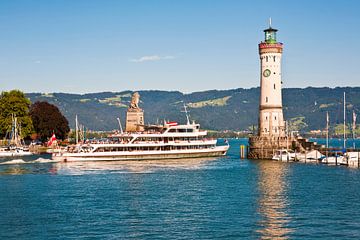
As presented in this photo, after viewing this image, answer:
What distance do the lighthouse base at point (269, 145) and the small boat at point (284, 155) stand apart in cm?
117

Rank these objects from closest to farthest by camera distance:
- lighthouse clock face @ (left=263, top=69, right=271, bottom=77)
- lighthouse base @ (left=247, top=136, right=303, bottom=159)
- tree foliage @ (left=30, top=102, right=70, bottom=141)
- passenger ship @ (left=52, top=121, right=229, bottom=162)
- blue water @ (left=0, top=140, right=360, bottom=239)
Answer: blue water @ (left=0, top=140, right=360, bottom=239) < lighthouse clock face @ (left=263, top=69, right=271, bottom=77) < lighthouse base @ (left=247, top=136, right=303, bottom=159) < passenger ship @ (left=52, top=121, right=229, bottom=162) < tree foliage @ (left=30, top=102, right=70, bottom=141)

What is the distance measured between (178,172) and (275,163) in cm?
2027

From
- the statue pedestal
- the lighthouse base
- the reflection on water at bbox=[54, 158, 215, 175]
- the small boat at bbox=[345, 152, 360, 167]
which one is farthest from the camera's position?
the statue pedestal

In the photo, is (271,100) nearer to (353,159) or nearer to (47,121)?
(353,159)

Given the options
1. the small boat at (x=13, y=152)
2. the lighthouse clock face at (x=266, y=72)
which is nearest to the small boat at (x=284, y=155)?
the lighthouse clock face at (x=266, y=72)

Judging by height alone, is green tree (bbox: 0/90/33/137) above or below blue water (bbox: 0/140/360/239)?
above

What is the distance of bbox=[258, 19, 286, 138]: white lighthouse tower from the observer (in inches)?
4424

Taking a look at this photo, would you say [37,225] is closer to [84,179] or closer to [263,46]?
[84,179]

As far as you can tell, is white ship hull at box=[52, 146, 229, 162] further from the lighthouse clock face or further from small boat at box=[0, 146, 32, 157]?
small boat at box=[0, 146, 32, 157]

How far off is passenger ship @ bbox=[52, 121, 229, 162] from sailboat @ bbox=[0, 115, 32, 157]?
26.3 meters

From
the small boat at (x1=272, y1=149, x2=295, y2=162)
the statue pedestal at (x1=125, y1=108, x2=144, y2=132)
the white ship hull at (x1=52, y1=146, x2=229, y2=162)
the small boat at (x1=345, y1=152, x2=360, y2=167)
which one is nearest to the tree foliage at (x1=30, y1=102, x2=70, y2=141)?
the statue pedestal at (x1=125, y1=108, x2=144, y2=132)

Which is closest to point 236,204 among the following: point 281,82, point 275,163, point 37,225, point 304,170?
point 37,225

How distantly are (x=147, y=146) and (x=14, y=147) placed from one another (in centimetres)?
4266

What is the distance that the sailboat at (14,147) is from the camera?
142 metres
